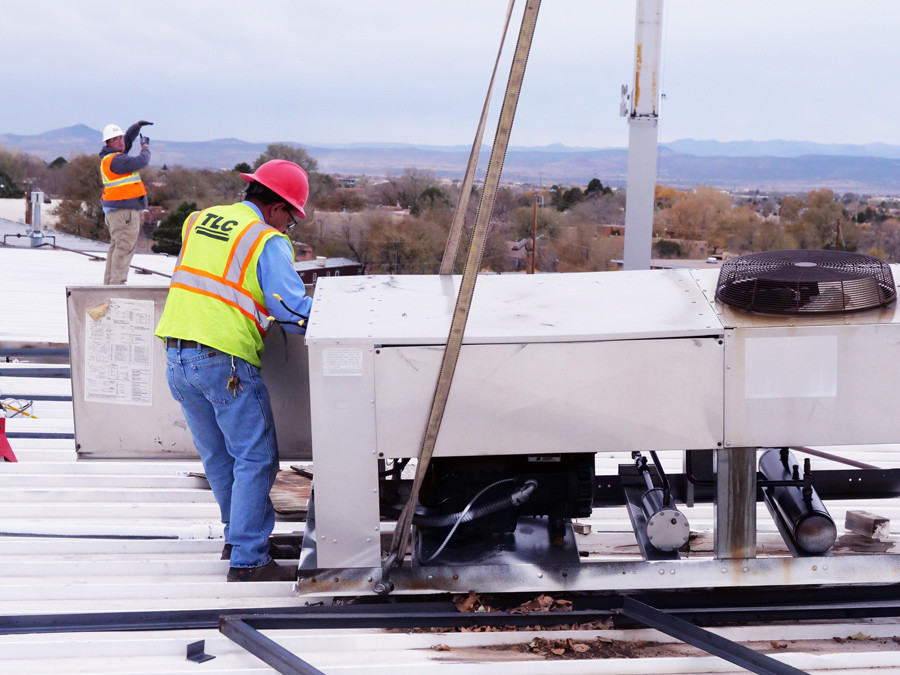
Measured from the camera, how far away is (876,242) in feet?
71.3

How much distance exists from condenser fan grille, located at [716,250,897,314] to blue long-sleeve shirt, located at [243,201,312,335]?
1462 millimetres

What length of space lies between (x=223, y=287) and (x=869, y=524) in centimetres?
287

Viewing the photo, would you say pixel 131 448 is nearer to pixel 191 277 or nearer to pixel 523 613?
pixel 191 277

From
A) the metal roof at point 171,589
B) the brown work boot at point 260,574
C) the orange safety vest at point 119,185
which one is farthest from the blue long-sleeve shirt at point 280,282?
the orange safety vest at point 119,185

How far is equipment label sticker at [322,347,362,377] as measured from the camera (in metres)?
3.00

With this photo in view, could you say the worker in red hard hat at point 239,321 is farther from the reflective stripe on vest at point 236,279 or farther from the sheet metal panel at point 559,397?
the sheet metal panel at point 559,397

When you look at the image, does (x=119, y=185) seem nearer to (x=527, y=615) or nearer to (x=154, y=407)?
(x=154, y=407)

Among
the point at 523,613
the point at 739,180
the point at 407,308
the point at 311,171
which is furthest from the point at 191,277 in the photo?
the point at 739,180

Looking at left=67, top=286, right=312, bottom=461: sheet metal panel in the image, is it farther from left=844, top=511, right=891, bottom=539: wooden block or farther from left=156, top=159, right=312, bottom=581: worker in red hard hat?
left=844, top=511, right=891, bottom=539: wooden block

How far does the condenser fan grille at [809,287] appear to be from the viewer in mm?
3021

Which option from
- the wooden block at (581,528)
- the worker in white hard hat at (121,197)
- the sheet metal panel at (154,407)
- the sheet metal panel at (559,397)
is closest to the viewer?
the sheet metal panel at (559,397)

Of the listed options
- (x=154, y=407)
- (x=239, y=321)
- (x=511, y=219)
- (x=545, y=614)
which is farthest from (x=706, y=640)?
(x=511, y=219)

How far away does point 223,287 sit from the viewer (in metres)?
3.30

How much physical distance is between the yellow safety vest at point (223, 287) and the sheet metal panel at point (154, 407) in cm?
39
